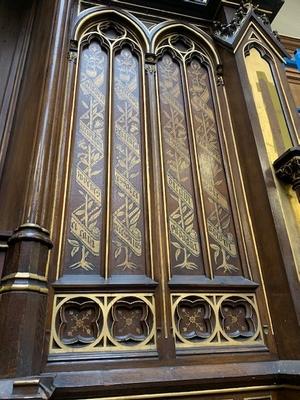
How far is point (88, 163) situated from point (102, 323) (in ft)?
2.63

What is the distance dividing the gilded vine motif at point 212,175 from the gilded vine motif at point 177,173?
3.5 inches

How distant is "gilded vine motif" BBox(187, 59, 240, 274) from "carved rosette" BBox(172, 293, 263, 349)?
18 cm

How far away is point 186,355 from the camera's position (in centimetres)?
142

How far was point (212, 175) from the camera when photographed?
1.98 metres

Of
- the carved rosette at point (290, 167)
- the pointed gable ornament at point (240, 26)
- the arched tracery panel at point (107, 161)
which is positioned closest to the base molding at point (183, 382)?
the arched tracery panel at point (107, 161)

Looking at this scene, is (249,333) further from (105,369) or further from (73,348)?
(73,348)

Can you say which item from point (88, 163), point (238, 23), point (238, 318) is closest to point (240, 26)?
point (238, 23)

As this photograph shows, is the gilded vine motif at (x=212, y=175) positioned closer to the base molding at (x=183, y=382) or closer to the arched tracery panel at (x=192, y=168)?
the arched tracery panel at (x=192, y=168)

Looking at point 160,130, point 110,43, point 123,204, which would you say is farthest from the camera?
point 110,43

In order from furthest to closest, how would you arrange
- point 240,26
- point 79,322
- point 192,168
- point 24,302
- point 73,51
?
point 240,26, point 73,51, point 192,168, point 79,322, point 24,302

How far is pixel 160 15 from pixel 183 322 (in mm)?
2091

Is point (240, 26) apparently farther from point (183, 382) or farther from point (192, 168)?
point (183, 382)

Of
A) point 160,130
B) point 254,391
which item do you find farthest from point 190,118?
point 254,391

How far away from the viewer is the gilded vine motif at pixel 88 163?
5.15ft
